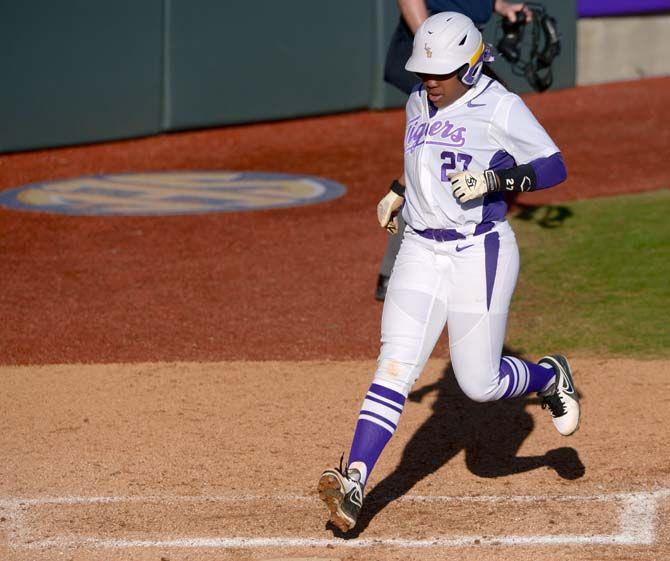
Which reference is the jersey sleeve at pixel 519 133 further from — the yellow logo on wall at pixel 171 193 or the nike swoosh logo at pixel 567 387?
the yellow logo on wall at pixel 171 193

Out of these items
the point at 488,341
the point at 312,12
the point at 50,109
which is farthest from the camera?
the point at 312,12

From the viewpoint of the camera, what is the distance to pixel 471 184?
4.76m

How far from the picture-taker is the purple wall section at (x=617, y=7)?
17062mm

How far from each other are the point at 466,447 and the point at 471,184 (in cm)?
165

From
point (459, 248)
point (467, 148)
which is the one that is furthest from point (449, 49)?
point (459, 248)

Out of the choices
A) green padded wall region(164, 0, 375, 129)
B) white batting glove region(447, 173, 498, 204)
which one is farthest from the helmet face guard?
green padded wall region(164, 0, 375, 129)

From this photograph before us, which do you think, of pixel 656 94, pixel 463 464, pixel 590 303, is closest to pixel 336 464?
pixel 463 464

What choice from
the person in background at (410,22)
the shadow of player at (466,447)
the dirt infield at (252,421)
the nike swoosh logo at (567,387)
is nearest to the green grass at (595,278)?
the dirt infield at (252,421)

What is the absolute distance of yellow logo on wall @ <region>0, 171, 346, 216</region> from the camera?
11273 mm

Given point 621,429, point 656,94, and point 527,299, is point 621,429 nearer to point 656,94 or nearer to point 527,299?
point 527,299

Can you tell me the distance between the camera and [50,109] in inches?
523

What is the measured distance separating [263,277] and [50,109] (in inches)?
205

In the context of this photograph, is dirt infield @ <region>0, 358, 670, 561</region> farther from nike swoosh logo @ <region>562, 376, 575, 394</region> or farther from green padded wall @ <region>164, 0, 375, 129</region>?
green padded wall @ <region>164, 0, 375, 129</region>

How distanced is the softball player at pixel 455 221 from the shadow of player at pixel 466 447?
1.62 feet
